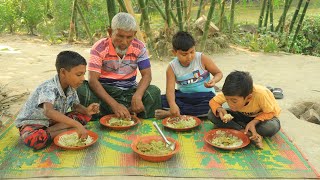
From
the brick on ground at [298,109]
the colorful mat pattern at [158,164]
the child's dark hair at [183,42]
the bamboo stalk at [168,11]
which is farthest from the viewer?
the bamboo stalk at [168,11]

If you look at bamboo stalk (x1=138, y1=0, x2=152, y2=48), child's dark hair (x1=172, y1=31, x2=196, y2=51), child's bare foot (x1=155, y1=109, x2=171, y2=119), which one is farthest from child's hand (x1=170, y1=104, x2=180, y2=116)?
bamboo stalk (x1=138, y1=0, x2=152, y2=48)

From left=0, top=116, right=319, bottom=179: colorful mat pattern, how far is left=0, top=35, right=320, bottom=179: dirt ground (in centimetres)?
24

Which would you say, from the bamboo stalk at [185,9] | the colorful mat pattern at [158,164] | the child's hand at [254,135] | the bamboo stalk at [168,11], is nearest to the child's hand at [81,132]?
the colorful mat pattern at [158,164]

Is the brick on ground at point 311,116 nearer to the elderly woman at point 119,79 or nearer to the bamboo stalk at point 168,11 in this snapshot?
the elderly woman at point 119,79

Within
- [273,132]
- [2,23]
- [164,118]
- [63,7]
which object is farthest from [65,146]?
[2,23]

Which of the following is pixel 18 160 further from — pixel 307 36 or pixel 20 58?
pixel 307 36

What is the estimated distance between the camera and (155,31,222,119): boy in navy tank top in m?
3.46

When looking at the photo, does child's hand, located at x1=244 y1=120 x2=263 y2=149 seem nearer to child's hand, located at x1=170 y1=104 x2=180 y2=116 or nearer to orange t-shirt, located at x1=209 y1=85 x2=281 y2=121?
orange t-shirt, located at x1=209 y1=85 x2=281 y2=121

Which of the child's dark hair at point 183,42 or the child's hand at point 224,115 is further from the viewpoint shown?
the child's dark hair at point 183,42

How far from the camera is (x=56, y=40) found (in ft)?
29.3

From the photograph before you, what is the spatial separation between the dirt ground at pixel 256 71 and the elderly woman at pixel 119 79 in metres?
1.08

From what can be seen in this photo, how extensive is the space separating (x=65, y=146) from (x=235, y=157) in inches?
50.8

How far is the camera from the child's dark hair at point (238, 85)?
2672 millimetres

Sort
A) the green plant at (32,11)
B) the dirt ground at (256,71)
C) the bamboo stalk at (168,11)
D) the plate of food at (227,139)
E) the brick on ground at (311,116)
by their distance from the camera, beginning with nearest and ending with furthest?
the plate of food at (227,139), the dirt ground at (256,71), the brick on ground at (311,116), the bamboo stalk at (168,11), the green plant at (32,11)
